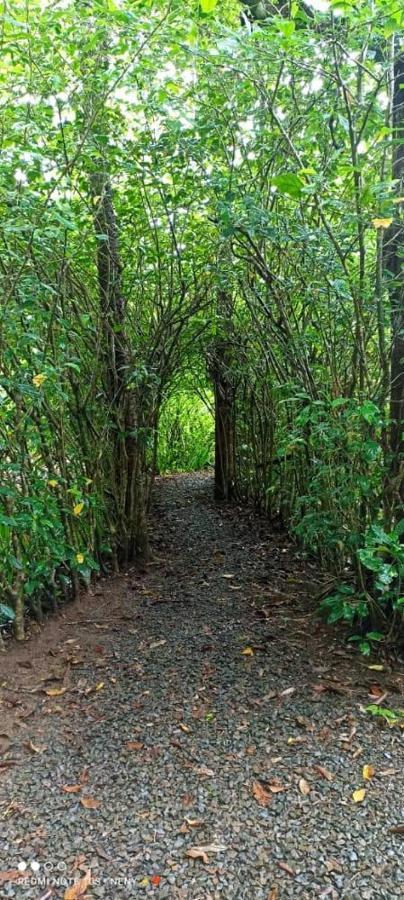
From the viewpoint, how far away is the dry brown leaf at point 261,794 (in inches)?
55.9

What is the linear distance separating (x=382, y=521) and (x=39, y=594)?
5.00 feet

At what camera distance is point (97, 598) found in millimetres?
2674

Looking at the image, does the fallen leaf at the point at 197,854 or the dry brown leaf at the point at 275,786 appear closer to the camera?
the fallen leaf at the point at 197,854

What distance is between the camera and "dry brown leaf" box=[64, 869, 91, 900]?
1178mm

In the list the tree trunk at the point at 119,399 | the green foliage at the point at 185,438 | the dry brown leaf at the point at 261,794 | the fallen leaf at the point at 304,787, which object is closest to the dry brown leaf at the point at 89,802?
the dry brown leaf at the point at 261,794

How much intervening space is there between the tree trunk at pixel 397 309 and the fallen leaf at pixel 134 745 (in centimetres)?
119

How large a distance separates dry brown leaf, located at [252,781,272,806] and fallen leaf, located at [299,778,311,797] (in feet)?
0.31

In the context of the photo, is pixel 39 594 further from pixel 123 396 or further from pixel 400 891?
pixel 400 891

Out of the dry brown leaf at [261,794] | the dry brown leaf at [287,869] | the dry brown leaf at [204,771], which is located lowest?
the dry brown leaf at [287,869]

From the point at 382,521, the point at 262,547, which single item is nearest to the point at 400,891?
the point at 382,521

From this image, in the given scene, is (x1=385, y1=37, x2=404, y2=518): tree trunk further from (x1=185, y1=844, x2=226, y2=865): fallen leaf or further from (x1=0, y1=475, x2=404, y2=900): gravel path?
(x1=185, y1=844, x2=226, y2=865): fallen leaf

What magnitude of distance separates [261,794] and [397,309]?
1.57 meters

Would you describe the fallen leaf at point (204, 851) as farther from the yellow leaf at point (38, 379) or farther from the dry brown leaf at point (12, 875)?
the yellow leaf at point (38, 379)

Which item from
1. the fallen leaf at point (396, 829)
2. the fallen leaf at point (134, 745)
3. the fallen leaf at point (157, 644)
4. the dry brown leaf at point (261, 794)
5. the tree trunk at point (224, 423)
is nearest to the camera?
the fallen leaf at point (396, 829)
